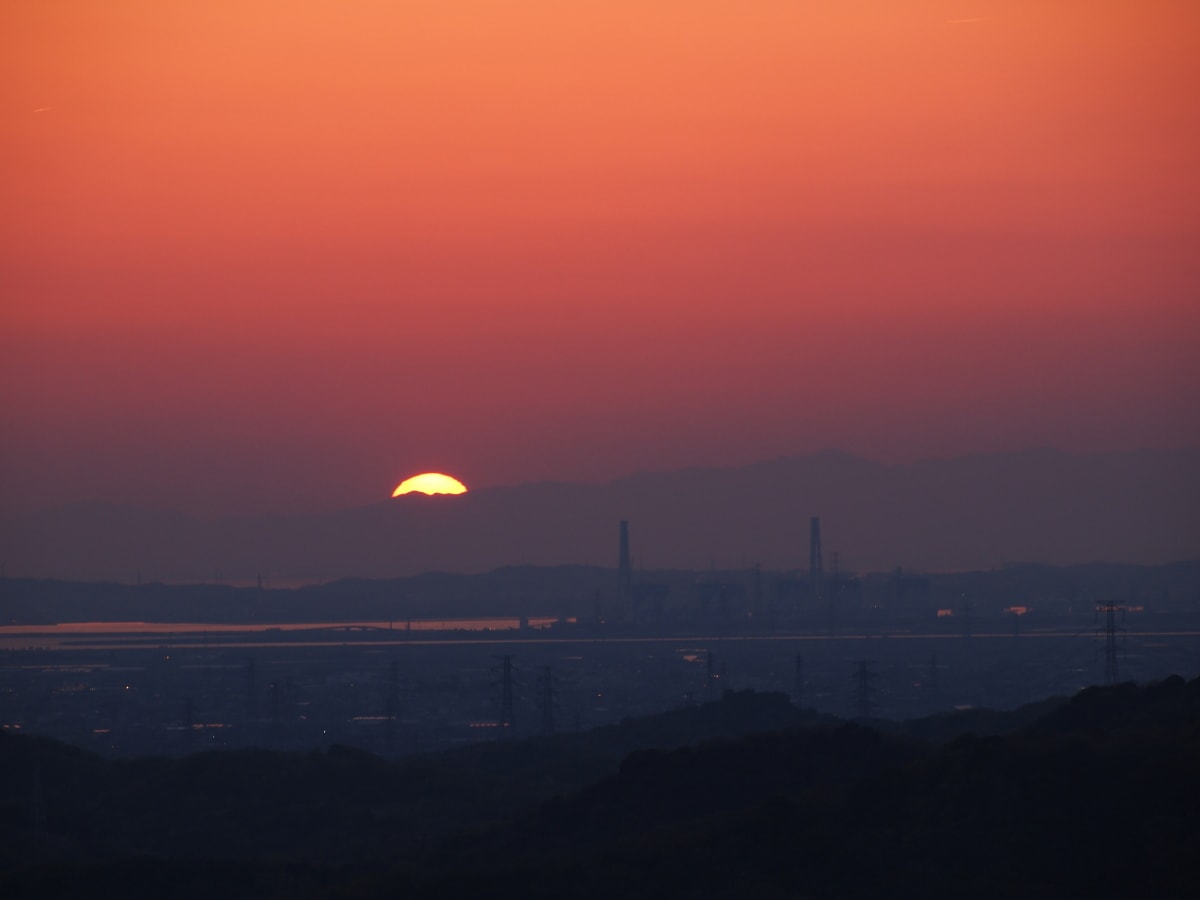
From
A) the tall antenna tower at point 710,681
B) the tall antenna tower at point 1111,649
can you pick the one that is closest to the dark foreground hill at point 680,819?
the tall antenna tower at point 1111,649

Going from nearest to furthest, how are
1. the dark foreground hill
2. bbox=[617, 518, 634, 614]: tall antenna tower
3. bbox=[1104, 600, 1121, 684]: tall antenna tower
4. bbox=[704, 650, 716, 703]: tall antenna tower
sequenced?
the dark foreground hill < bbox=[1104, 600, 1121, 684]: tall antenna tower < bbox=[704, 650, 716, 703]: tall antenna tower < bbox=[617, 518, 634, 614]: tall antenna tower

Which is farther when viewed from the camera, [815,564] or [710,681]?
[815,564]

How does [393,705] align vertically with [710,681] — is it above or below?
below

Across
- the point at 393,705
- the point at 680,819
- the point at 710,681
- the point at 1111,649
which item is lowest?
the point at 393,705

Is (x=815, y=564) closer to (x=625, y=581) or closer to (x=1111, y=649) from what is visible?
(x=625, y=581)

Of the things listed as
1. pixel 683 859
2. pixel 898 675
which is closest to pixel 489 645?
pixel 898 675

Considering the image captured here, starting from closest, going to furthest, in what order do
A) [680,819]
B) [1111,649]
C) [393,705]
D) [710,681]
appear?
[680,819] < [1111,649] < [710,681] < [393,705]

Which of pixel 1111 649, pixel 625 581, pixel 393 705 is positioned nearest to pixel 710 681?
pixel 1111 649

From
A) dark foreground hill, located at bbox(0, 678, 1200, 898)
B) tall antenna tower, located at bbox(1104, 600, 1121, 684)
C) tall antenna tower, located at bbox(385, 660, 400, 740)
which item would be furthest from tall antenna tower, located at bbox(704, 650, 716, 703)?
dark foreground hill, located at bbox(0, 678, 1200, 898)

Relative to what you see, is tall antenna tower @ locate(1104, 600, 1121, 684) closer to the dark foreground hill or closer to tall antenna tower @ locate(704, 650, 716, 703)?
tall antenna tower @ locate(704, 650, 716, 703)
